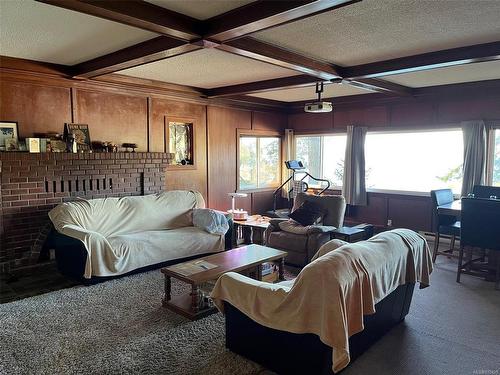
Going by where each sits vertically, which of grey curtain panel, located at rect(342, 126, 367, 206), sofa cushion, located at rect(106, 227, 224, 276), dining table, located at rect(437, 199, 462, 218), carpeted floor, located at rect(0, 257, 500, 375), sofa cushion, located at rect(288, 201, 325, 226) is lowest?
carpeted floor, located at rect(0, 257, 500, 375)

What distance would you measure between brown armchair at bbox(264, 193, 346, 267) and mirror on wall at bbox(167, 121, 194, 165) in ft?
6.90

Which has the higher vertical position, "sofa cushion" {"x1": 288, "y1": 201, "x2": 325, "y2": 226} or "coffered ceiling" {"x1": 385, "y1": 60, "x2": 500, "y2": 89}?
"coffered ceiling" {"x1": 385, "y1": 60, "x2": 500, "y2": 89}

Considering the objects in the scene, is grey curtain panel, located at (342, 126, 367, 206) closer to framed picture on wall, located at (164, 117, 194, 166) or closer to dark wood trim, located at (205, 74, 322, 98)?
dark wood trim, located at (205, 74, 322, 98)

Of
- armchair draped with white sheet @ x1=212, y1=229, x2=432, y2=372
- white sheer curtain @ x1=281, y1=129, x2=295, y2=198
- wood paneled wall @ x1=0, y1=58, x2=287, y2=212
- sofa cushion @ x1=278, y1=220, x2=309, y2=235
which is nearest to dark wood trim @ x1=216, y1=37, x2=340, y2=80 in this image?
sofa cushion @ x1=278, y1=220, x2=309, y2=235

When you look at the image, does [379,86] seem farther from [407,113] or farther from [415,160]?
[415,160]

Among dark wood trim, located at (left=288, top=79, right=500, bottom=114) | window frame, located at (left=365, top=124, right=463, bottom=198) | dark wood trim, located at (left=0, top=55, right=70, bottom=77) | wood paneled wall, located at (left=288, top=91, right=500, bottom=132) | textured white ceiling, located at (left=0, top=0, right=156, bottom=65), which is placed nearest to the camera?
textured white ceiling, located at (left=0, top=0, right=156, bottom=65)

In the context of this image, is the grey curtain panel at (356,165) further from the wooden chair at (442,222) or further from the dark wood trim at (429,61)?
the dark wood trim at (429,61)

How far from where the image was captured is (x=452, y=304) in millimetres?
3697

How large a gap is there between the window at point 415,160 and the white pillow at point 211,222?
3.31 m

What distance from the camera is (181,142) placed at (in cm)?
638

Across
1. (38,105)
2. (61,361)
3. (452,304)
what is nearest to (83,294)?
(61,361)

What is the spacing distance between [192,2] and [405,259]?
7.98 ft

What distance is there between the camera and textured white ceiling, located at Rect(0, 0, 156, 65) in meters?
2.85

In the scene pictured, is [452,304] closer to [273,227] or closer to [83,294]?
[273,227]
